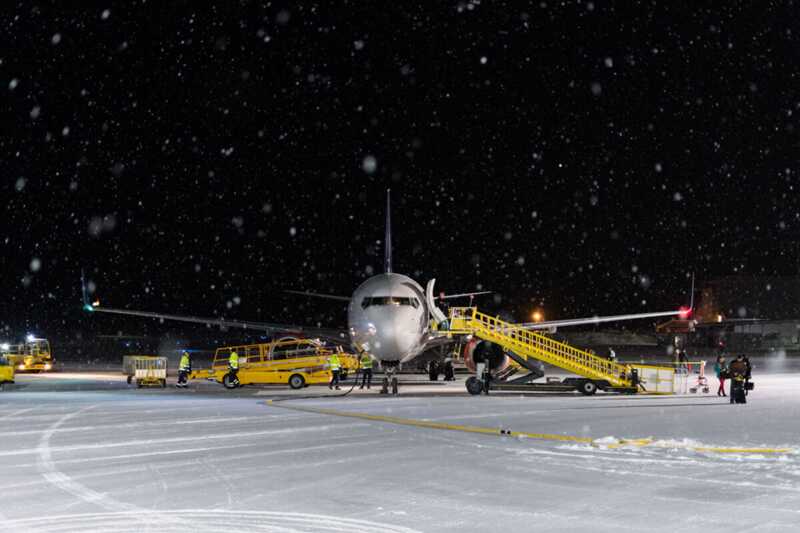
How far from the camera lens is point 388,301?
1198 inches

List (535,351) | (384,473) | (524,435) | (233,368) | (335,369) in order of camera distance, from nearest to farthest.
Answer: (384,473) < (524,435) < (535,351) < (335,369) < (233,368)

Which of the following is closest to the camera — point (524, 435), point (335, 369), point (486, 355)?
point (524, 435)

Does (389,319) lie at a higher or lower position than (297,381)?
higher

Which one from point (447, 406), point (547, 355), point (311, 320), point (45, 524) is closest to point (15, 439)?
point (45, 524)

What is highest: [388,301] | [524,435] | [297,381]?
[388,301]

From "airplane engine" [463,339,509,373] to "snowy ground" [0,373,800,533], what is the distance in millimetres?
10169

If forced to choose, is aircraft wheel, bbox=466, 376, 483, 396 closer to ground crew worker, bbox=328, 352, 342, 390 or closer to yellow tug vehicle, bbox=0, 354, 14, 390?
ground crew worker, bbox=328, 352, 342, 390

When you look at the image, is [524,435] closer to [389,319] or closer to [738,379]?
[738,379]

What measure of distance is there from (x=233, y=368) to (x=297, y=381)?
2614mm

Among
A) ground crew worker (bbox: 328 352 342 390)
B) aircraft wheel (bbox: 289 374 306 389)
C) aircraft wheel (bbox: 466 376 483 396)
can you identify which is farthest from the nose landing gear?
aircraft wheel (bbox: 289 374 306 389)

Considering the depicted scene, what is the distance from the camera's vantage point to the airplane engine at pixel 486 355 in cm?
3222

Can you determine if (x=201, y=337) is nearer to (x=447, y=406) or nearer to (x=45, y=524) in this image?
(x=447, y=406)

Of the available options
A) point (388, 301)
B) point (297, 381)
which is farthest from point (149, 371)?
point (388, 301)

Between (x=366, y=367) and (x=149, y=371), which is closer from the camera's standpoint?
(x=366, y=367)
